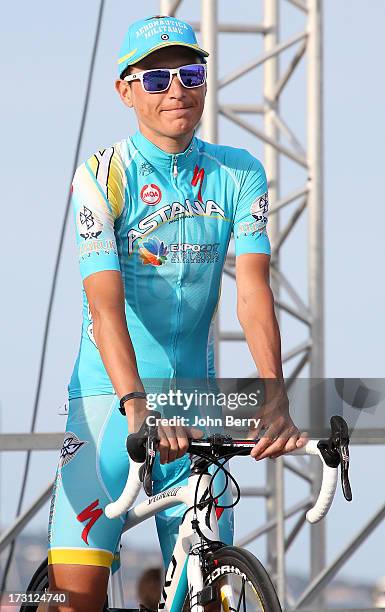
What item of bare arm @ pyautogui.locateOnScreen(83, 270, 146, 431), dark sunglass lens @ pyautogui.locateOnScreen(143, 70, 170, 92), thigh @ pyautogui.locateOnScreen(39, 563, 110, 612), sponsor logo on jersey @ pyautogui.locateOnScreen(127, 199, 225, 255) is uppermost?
dark sunglass lens @ pyautogui.locateOnScreen(143, 70, 170, 92)

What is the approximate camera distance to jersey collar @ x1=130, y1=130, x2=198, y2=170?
3.00m

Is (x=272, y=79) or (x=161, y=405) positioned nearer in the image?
(x=161, y=405)

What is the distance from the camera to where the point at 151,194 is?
9.74 feet

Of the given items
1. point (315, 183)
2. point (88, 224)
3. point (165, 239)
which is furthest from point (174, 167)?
point (315, 183)

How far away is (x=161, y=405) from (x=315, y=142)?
4313mm

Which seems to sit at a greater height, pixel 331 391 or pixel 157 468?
pixel 331 391

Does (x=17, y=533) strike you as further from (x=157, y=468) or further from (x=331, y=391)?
(x=331, y=391)

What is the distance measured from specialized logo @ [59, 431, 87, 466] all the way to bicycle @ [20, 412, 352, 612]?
0.18 m

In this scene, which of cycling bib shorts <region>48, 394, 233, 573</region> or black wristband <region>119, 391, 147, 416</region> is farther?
cycling bib shorts <region>48, 394, 233, 573</region>

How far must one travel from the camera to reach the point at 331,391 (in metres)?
2.66

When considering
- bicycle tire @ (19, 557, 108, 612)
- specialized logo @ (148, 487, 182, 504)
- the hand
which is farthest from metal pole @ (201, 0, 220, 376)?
the hand

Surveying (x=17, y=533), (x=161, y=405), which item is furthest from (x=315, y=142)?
(x=161, y=405)

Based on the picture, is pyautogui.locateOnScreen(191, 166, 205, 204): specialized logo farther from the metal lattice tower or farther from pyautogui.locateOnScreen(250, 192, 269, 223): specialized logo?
the metal lattice tower

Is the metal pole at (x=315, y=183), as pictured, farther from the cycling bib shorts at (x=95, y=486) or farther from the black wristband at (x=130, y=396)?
the black wristband at (x=130, y=396)
